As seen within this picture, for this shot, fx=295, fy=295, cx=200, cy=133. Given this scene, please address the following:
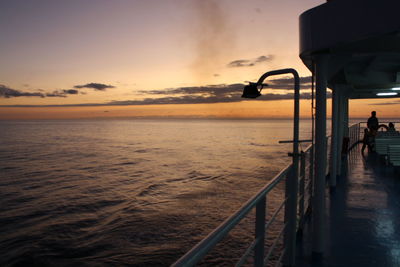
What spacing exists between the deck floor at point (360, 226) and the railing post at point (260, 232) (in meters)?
1.63

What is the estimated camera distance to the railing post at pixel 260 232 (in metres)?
1.84

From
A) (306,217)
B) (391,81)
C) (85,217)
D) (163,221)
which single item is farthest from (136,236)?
(391,81)

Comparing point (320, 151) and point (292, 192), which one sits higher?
point (320, 151)

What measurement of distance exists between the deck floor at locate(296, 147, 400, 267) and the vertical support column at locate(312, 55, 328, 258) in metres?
0.28

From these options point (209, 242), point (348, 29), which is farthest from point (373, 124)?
point (209, 242)

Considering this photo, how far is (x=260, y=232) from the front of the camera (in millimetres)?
1916

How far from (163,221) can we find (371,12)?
8.29 meters

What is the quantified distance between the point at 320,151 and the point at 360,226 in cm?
191

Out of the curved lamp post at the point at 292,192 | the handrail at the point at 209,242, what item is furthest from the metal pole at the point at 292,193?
the handrail at the point at 209,242

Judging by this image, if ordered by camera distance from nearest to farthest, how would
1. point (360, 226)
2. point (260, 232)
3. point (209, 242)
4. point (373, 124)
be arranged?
point (209, 242) → point (260, 232) → point (360, 226) → point (373, 124)

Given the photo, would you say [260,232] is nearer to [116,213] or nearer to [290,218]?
[290,218]

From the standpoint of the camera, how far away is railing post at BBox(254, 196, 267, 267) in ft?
6.04

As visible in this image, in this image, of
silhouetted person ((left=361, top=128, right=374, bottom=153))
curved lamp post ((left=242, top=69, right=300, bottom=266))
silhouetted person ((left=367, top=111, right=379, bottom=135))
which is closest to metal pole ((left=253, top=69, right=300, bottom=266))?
curved lamp post ((left=242, top=69, right=300, bottom=266))

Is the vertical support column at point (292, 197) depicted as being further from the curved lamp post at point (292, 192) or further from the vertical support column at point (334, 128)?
the vertical support column at point (334, 128)
